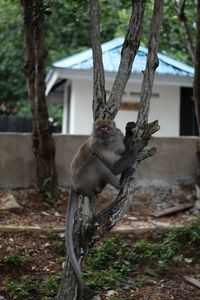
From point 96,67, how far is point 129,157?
2.97ft

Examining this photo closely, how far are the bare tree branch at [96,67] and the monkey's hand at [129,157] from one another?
47 centimetres

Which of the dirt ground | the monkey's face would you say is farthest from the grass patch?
the monkey's face

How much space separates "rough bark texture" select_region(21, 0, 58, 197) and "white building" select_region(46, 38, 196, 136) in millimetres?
4036

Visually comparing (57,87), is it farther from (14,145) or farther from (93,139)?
(93,139)

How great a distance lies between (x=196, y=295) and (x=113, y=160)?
2.18m

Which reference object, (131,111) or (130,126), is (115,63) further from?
(130,126)

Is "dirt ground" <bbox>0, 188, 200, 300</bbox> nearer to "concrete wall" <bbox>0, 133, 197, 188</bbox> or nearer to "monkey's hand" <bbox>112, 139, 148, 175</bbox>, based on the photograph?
"concrete wall" <bbox>0, 133, 197, 188</bbox>

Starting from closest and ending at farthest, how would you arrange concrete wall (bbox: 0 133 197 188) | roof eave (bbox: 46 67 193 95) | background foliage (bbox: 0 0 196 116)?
concrete wall (bbox: 0 133 197 188) → roof eave (bbox: 46 67 193 95) → background foliage (bbox: 0 0 196 116)

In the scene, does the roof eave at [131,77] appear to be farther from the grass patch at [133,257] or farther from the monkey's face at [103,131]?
the monkey's face at [103,131]

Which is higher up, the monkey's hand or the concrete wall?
the monkey's hand

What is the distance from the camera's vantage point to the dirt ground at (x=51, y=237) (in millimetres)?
7094

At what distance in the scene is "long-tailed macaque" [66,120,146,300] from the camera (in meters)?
5.84

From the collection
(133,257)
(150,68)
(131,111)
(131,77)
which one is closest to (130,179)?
(150,68)

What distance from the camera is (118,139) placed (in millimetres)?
5961
